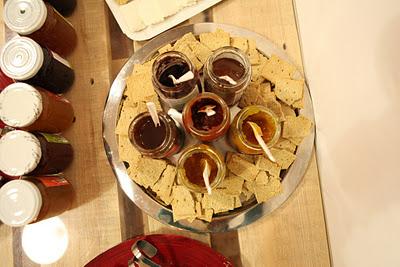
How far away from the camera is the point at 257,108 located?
84 centimetres

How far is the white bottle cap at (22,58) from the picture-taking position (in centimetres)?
86

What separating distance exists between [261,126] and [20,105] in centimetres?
51

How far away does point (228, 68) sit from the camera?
34.8 inches

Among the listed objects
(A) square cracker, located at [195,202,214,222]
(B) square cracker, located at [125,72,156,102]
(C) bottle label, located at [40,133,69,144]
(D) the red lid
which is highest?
(B) square cracker, located at [125,72,156,102]

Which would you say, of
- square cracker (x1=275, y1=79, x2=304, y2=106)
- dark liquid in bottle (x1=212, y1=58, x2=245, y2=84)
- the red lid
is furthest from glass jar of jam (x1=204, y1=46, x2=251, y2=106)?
the red lid

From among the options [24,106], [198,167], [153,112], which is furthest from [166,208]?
[24,106]

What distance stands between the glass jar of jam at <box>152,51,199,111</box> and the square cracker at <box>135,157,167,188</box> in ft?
0.51

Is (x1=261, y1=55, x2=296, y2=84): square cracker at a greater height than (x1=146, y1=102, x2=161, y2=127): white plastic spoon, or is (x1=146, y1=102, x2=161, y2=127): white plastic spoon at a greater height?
(x1=261, y1=55, x2=296, y2=84): square cracker

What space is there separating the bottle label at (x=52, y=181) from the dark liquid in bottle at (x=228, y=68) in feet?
1.46

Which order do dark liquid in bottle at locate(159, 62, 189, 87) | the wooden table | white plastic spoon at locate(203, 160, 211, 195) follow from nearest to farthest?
white plastic spoon at locate(203, 160, 211, 195) < dark liquid in bottle at locate(159, 62, 189, 87) < the wooden table

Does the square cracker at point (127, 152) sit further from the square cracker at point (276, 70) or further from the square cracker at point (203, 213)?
the square cracker at point (276, 70)

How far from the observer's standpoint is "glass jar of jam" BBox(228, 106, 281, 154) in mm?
833

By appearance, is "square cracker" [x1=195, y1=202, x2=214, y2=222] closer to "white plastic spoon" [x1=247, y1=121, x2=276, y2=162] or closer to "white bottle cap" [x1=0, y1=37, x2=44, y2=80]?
"white plastic spoon" [x1=247, y1=121, x2=276, y2=162]

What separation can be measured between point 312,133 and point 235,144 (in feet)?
0.64
